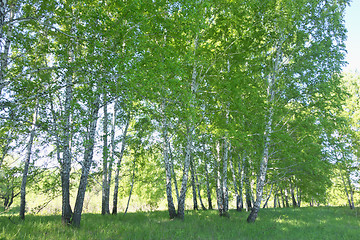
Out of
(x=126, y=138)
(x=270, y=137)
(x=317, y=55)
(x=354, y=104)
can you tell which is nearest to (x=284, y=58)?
(x=317, y=55)

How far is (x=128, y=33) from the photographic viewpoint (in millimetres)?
7320

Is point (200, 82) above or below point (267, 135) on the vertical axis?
above

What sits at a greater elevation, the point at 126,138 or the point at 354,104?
the point at 354,104

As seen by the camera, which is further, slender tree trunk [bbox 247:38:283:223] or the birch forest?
slender tree trunk [bbox 247:38:283:223]

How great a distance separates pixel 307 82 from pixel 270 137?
3.49m

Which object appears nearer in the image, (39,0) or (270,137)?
(39,0)

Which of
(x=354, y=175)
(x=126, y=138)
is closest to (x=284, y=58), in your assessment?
(x=126, y=138)

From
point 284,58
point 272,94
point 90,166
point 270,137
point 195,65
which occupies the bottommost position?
point 90,166

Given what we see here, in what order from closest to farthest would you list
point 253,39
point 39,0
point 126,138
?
point 39,0 < point 253,39 < point 126,138

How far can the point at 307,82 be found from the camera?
436 inches

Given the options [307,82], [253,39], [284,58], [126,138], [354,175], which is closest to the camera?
[307,82]

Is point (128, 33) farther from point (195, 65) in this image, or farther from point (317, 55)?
point (317, 55)

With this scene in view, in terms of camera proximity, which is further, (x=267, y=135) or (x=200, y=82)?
(x=200, y=82)

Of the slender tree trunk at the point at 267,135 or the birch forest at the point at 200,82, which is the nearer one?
the birch forest at the point at 200,82
